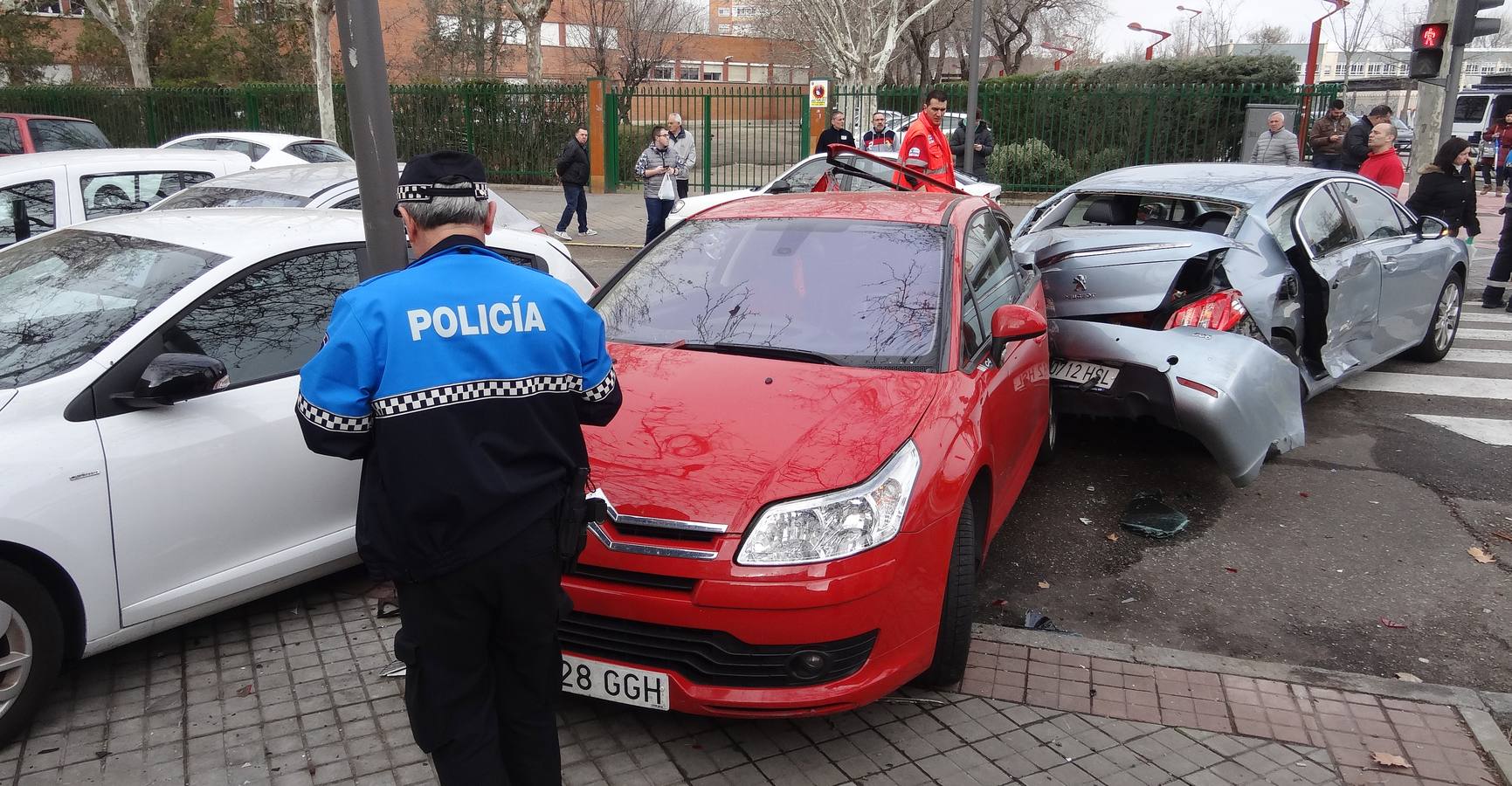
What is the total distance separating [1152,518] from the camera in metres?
5.46

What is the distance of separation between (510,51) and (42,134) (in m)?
35.9

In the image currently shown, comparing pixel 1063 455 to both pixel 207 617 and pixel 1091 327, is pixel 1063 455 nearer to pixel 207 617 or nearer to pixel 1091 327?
pixel 1091 327

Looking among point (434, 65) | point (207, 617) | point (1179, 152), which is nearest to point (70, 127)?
point (207, 617)

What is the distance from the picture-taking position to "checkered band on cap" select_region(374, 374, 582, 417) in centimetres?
228

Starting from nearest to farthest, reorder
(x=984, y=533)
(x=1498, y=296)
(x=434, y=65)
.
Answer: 1. (x=984, y=533)
2. (x=1498, y=296)
3. (x=434, y=65)

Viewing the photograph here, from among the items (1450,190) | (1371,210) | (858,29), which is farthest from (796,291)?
(858,29)

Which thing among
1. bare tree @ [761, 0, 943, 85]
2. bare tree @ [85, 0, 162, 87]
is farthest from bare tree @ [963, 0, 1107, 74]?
bare tree @ [85, 0, 162, 87]

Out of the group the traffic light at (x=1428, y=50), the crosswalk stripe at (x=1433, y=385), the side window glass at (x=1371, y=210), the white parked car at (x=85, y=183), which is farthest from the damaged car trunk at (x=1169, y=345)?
the traffic light at (x=1428, y=50)

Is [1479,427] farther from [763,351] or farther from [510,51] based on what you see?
[510,51]

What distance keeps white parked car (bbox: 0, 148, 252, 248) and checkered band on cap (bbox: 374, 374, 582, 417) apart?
18.5 ft

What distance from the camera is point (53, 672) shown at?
3316 mm

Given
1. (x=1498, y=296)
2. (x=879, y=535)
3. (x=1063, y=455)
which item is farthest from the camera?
(x=1498, y=296)

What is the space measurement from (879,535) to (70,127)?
1318cm

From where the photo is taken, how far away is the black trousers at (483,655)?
7.86 ft
